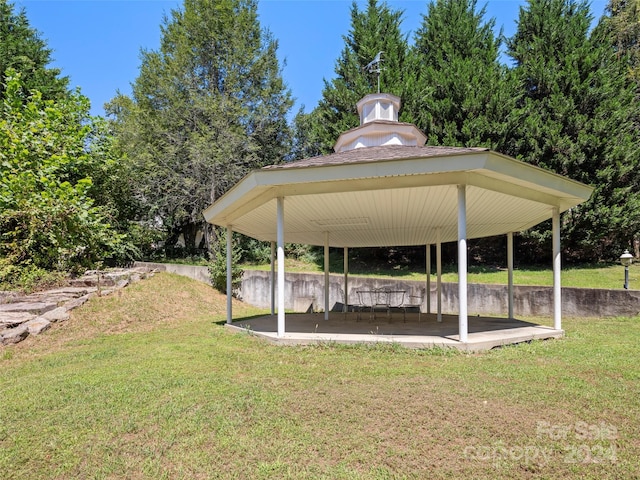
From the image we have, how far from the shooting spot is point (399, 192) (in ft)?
21.2

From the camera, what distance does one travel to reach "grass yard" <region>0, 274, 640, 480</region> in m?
2.74

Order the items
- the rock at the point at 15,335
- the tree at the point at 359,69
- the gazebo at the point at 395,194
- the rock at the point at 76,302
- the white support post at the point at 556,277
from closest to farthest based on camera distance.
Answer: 1. the gazebo at the point at 395,194
2. the rock at the point at 15,335
3. the white support post at the point at 556,277
4. the rock at the point at 76,302
5. the tree at the point at 359,69

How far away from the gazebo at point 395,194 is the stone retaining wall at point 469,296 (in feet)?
6.51

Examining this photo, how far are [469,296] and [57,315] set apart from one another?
1137 cm

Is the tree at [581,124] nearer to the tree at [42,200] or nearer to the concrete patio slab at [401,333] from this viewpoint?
the concrete patio slab at [401,333]

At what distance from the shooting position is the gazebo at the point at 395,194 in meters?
5.64

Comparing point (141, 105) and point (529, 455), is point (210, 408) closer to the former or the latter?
point (529, 455)

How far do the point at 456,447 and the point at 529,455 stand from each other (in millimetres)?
508

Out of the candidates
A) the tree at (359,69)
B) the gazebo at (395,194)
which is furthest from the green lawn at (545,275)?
the tree at (359,69)

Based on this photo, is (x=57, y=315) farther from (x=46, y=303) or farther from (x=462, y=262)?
(x=462, y=262)

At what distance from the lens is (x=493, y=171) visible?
18.1 feet

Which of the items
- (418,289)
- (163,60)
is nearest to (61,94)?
(163,60)

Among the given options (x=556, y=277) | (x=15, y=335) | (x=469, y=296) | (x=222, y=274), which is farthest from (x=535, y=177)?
(x=222, y=274)

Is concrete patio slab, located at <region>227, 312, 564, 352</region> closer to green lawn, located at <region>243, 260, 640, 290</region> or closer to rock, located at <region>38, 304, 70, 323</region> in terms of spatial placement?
rock, located at <region>38, 304, 70, 323</region>
